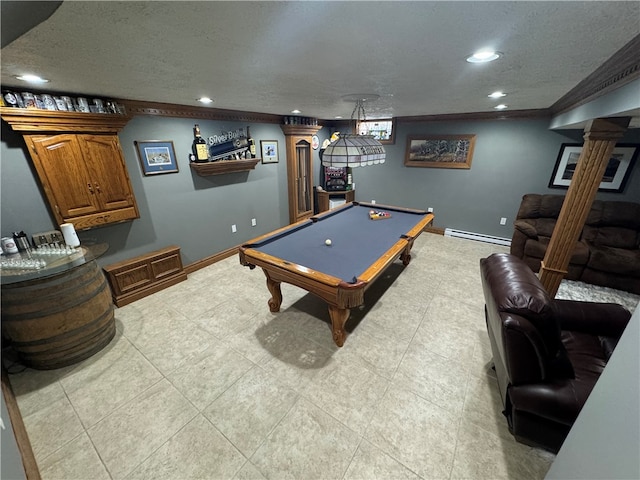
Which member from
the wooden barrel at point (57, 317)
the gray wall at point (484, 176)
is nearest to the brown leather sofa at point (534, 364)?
the wooden barrel at point (57, 317)

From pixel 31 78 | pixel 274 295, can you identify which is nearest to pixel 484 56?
pixel 274 295

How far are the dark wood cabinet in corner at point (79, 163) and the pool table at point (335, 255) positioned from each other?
1587 mm

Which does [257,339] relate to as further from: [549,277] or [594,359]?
[549,277]

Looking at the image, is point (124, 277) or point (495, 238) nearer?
point (124, 277)

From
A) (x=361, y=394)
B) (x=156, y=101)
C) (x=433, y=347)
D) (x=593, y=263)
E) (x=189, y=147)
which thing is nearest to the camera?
(x=361, y=394)

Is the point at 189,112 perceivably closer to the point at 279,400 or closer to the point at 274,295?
the point at 274,295

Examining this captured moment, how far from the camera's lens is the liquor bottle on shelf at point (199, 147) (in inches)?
135

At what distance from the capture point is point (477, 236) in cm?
482

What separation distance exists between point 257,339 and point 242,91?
2445 millimetres

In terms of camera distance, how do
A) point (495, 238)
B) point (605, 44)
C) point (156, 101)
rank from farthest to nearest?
Answer: point (495, 238) < point (156, 101) < point (605, 44)

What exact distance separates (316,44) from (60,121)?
8.42 ft

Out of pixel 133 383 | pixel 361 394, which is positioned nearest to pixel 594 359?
pixel 361 394

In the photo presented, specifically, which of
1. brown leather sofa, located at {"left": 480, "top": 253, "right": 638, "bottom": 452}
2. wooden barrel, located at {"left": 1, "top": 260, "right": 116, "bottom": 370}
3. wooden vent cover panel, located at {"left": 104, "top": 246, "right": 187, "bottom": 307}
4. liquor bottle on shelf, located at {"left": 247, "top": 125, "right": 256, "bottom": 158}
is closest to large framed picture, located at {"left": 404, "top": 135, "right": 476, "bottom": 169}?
liquor bottle on shelf, located at {"left": 247, "top": 125, "right": 256, "bottom": 158}

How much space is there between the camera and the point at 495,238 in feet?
15.3
